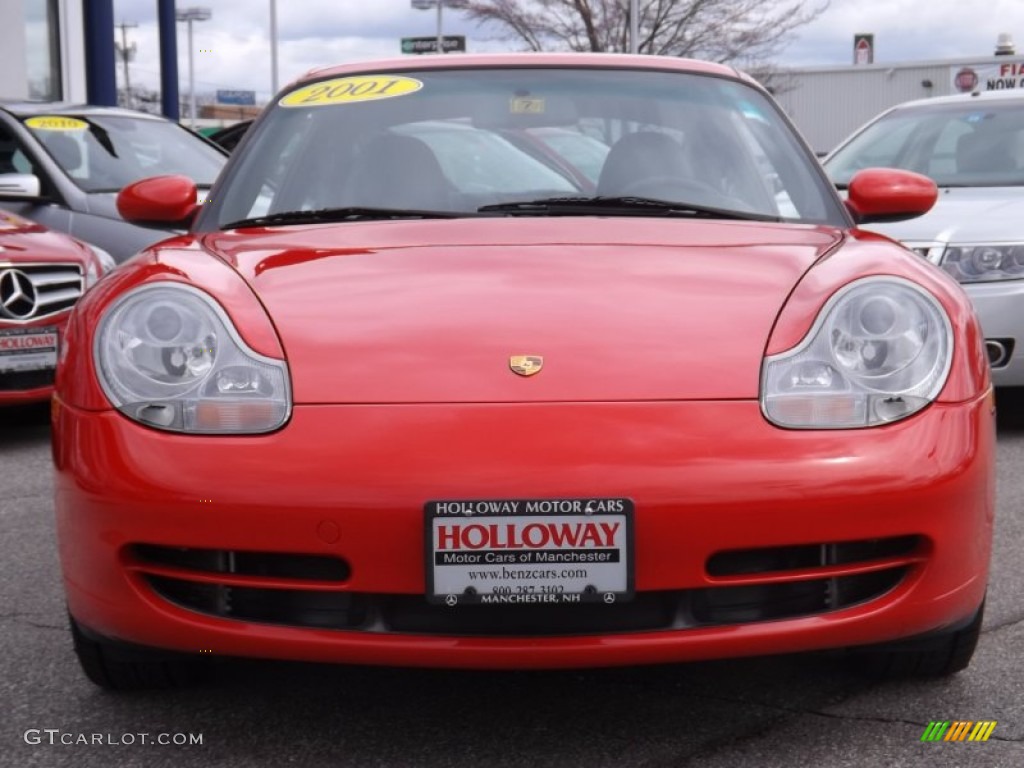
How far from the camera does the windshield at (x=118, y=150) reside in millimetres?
8031

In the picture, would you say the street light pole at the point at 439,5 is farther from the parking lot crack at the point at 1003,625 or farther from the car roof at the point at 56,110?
the parking lot crack at the point at 1003,625

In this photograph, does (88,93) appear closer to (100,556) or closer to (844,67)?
(100,556)

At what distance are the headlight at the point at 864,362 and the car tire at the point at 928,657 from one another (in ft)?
1.43

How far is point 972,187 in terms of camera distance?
671 cm

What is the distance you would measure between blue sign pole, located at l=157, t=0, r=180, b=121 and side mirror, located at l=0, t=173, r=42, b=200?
12.3 metres

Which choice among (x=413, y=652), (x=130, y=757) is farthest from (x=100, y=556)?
(x=413, y=652)

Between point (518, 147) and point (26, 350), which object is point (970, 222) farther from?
point (26, 350)

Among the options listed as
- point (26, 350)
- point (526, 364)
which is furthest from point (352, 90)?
point (26, 350)

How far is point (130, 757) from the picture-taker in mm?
2594

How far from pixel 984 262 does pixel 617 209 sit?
2966 mm

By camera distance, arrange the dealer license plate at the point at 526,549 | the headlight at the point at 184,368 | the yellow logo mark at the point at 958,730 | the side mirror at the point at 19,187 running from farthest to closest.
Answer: the side mirror at the point at 19,187 < the yellow logo mark at the point at 958,730 < the headlight at the point at 184,368 < the dealer license plate at the point at 526,549

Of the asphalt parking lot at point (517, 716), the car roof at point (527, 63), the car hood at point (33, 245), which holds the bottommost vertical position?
the asphalt parking lot at point (517, 716)

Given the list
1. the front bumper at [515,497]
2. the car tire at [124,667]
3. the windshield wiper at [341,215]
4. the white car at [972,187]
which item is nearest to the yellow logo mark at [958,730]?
the front bumper at [515,497]

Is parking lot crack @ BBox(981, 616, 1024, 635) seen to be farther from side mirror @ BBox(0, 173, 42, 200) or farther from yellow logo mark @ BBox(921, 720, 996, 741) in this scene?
side mirror @ BBox(0, 173, 42, 200)
